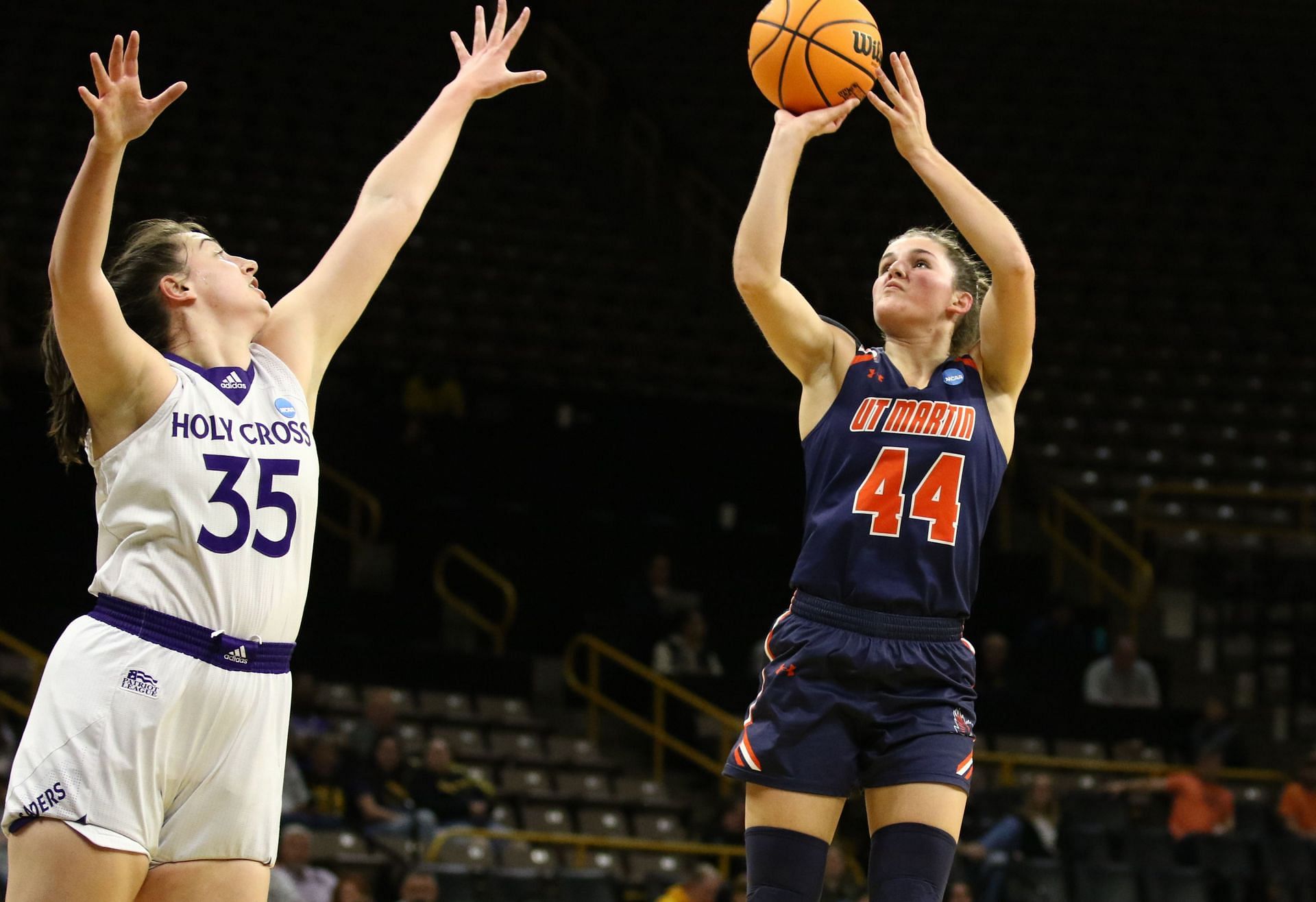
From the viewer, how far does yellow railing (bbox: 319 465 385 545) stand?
1431 centimetres

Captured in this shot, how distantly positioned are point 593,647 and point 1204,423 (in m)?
6.71

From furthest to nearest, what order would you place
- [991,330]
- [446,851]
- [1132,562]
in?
[1132,562] → [446,851] → [991,330]

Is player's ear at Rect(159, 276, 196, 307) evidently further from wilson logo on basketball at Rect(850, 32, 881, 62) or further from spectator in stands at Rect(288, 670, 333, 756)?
spectator in stands at Rect(288, 670, 333, 756)

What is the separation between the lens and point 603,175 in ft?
64.4

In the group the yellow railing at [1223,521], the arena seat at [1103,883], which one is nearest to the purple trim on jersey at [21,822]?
the arena seat at [1103,883]

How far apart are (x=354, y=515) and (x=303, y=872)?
211 inches

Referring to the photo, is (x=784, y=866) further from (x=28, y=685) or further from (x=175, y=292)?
(x=28, y=685)

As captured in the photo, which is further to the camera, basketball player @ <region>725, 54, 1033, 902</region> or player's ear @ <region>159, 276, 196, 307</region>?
basketball player @ <region>725, 54, 1033, 902</region>

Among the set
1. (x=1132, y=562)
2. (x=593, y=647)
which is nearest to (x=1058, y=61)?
(x=1132, y=562)

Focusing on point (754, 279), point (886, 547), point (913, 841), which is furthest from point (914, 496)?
point (913, 841)

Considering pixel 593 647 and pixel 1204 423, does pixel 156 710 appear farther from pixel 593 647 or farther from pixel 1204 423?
pixel 1204 423

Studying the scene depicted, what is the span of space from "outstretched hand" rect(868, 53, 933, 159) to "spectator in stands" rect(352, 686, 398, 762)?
7.83 m

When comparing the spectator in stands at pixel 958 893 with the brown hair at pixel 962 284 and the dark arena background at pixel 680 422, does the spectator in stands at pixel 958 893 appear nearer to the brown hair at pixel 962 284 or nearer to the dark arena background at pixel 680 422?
the dark arena background at pixel 680 422

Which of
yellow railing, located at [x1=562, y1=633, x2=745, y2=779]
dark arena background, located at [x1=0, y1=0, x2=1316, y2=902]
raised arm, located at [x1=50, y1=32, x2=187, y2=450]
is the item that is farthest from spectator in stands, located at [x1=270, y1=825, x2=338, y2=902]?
raised arm, located at [x1=50, y1=32, x2=187, y2=450]
